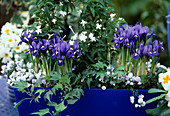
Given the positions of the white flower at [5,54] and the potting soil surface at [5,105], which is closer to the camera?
the potting soil surface at [5,105]

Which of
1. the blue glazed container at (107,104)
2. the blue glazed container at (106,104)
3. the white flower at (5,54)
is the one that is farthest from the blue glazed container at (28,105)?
the white flower at (5,54)

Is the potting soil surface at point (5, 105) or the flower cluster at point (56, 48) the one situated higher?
the flower cluster at point (56, 48)

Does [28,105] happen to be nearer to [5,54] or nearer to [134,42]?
[5,54]

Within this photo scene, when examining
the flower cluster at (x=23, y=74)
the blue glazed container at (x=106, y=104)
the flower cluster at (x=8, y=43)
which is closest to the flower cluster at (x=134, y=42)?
the blue glazed container at (x=106, y=104)

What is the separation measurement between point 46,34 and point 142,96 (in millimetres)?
608

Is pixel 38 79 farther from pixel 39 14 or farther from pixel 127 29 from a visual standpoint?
pixel 127 29

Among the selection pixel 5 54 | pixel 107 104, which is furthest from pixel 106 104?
pixel 5 54

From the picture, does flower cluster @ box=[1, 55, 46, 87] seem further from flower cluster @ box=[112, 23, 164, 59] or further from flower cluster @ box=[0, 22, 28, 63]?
flower cluster @ box=[112, 23, 164, 59]

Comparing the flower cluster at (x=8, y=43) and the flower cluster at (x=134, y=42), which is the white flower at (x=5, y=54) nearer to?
the flower cluster at (x=8, y=43)

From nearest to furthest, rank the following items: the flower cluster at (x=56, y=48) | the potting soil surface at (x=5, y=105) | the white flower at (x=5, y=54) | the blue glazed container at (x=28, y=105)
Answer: the flower cluster at (x=56, y=48) < the blue glazed container at (x=28, y=105) < the potting soil surface at (x=5, y=105) < the white flower at (x=5, y=54)

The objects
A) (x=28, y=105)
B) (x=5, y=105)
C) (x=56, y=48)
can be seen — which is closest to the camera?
(x=56, y=48)

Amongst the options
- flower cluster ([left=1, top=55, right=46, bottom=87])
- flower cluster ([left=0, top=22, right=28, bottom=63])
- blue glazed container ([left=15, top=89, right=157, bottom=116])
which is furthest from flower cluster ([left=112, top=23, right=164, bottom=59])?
flower cluster ([left=0, top=22, right=28, bottom=63])

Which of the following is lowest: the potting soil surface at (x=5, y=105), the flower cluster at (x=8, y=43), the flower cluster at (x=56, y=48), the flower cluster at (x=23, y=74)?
the potting soil surface at (x=5, y=105)

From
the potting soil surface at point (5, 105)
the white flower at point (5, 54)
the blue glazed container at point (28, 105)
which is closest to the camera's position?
the blue glazed container at point (28, 105)
